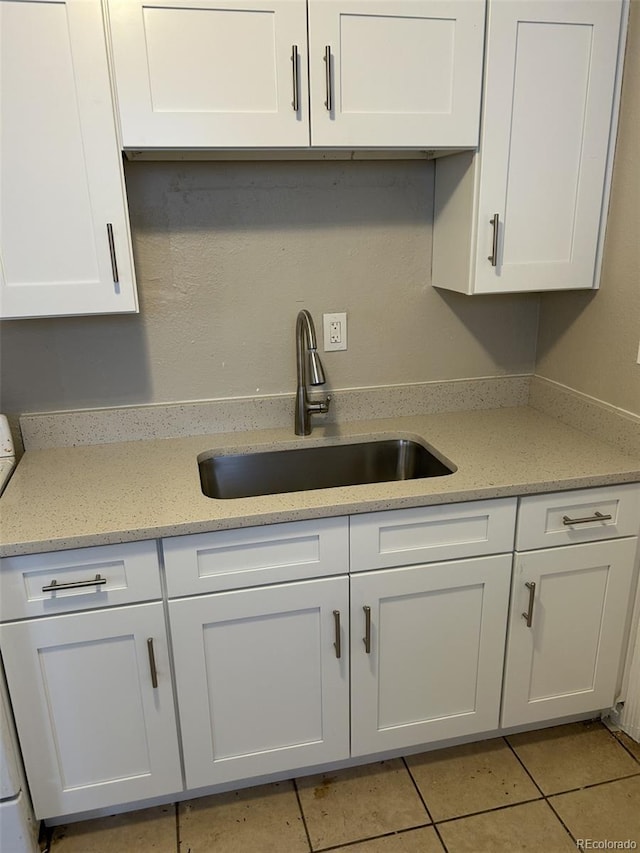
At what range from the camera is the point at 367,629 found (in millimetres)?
1609

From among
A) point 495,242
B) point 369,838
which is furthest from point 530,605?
point 495,242

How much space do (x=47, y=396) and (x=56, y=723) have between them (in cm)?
90

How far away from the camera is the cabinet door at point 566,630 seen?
1696 millimetres

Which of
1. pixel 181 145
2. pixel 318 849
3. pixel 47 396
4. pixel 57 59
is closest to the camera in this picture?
pixel 57 59

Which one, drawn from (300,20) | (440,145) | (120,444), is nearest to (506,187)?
(440,145)

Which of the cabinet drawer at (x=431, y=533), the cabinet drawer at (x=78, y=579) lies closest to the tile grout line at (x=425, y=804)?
the cabinet drawer at (x=431, y=533)

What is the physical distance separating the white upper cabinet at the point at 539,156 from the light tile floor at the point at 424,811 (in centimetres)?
139

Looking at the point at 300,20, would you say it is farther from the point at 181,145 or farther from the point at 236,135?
the point at 181,145

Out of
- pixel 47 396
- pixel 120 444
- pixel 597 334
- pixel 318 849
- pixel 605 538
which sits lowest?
pixel 318 849

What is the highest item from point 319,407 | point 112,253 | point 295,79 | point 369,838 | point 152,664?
point 295,79

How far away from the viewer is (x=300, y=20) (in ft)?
4.74

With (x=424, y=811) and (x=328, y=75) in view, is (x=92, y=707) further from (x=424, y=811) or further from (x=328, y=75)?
(x=328, y=75)

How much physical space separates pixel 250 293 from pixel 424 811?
1562mm

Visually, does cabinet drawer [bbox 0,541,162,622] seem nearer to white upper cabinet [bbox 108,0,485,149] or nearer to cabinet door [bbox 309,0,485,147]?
white upper cabinet [bbox 108,0,485,149]
